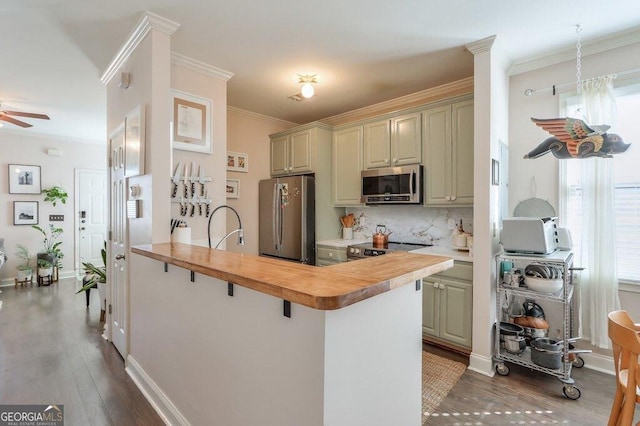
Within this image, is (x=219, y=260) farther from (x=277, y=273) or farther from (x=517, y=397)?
(x=517, y=397)

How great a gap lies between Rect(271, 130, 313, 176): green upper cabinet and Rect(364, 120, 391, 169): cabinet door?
0.73 m

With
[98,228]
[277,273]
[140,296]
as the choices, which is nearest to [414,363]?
[277,273]

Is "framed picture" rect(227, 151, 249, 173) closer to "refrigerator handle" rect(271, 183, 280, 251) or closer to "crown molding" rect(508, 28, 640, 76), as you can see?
"refrigerator handle" rect(271, 183, 280, 251)

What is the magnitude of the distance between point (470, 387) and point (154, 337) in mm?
2274

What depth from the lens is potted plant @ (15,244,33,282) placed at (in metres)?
5.09

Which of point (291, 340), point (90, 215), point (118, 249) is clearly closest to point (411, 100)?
point (291, 340)

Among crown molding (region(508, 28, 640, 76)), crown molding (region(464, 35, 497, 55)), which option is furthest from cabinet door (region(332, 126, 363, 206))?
crown molding (region(508, 28, 640, 76))

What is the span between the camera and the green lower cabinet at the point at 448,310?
8.63 ft

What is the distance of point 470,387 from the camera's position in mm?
2258

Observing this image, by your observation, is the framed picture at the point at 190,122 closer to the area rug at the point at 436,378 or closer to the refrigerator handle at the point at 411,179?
the refrigerator handle at the point at 411,179

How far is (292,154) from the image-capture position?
13.5 feet

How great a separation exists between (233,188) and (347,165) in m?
1.49

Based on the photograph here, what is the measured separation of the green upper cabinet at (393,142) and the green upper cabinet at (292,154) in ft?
2.49
